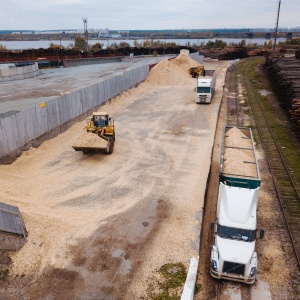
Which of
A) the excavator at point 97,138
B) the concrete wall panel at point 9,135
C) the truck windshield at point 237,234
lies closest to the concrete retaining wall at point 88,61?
the excavator at point 97,138

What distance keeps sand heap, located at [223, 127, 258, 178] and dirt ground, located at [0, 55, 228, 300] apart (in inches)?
111

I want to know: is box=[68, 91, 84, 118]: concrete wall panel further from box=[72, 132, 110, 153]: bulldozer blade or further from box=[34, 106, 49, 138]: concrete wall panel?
box=[72, 132, 110, 153]: bulldozer blade

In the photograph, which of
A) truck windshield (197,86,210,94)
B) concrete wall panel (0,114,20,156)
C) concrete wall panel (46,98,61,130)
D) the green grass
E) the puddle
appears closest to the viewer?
Result: concrete wall panel (0,114,20,156)

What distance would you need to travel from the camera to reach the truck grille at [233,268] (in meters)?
11.2

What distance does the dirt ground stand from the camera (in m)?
11.7

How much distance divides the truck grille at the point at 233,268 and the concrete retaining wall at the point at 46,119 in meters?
15.4

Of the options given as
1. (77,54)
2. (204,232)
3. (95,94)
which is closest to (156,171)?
(204,232)

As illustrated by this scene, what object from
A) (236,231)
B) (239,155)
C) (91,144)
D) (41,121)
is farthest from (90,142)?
(236,231)

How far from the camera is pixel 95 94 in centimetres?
3353

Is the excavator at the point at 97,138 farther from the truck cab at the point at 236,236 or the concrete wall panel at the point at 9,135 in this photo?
the truck cab at the point at 236,236

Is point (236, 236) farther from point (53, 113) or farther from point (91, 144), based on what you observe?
point (53, 113)

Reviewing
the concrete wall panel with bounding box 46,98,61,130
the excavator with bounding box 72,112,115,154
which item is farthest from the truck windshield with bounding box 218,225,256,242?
the concrete wall panel with bounding box 46,98,61,130

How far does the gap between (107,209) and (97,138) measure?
22.2 ft

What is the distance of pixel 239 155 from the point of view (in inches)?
613
